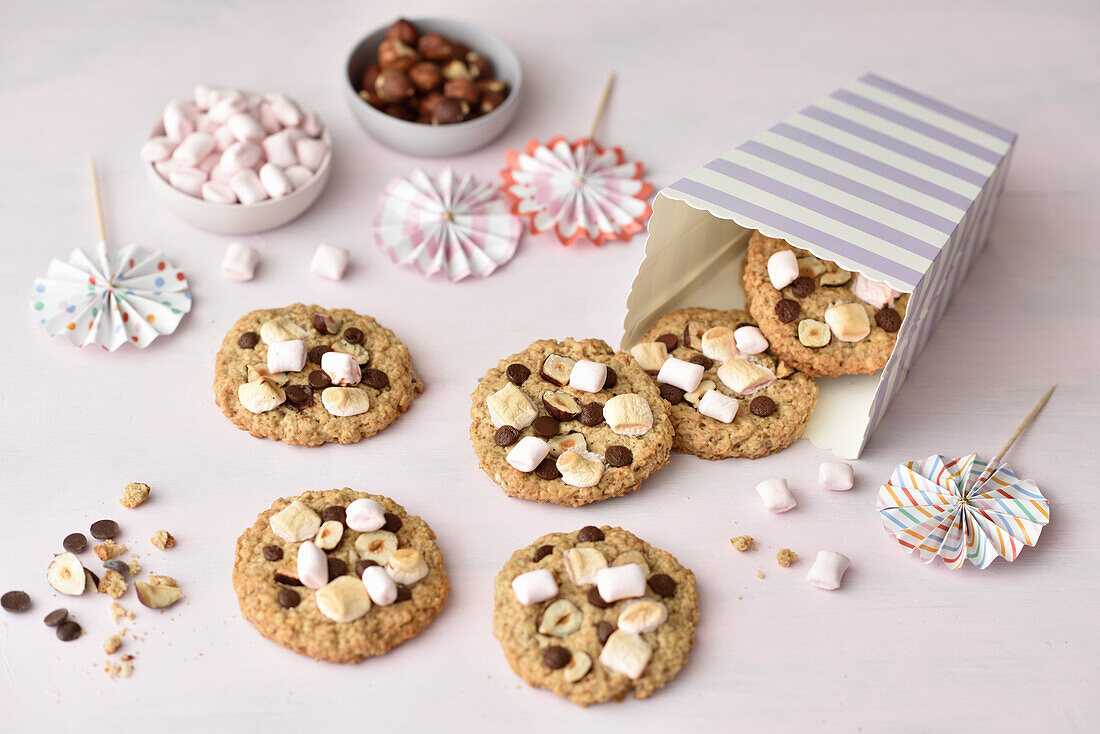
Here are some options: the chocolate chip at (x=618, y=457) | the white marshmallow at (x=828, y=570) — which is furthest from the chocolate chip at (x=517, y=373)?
the white marshmallow at (x=828, y=570)

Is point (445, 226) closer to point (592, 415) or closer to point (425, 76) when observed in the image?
point (425, 76)

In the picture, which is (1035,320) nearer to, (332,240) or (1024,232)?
(1024,232)

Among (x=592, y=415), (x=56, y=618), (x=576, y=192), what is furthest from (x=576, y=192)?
(x=56, y=618)

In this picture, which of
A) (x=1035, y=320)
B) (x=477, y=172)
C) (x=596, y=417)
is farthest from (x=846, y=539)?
(x=477, y=172)

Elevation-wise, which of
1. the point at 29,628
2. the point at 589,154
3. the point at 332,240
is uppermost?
the point at 589,154

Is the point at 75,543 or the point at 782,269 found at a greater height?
the point at 782,269

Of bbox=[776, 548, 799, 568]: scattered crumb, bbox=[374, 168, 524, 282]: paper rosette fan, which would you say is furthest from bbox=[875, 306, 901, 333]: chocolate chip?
bbox=[374, 168, 524, 282]: paper rosette fan
